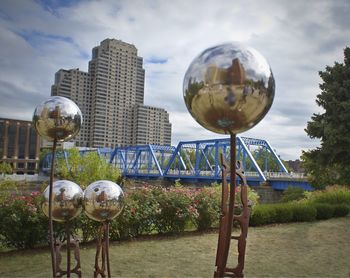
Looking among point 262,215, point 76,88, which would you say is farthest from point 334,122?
point 76,88

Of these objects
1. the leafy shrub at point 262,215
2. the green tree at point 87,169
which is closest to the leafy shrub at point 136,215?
the leafy shrub at point 262,215

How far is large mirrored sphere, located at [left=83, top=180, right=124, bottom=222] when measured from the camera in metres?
4.30

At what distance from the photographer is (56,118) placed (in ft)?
14.0

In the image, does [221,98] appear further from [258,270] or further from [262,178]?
[262,178]

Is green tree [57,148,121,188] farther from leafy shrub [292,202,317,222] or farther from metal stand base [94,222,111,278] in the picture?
metal stand base [94,222,111,278]

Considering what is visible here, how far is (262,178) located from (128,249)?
32.8 metres

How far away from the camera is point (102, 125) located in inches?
4227

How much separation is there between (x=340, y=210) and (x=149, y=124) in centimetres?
10216

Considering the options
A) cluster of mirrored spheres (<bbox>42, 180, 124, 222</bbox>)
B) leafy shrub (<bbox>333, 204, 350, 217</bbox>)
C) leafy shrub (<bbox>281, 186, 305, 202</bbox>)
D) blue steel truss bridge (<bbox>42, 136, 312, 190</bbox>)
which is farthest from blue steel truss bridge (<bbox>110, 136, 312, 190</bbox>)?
cluster of mirrored spheres (<bbox>42, 180, 124, 222</bbox>)

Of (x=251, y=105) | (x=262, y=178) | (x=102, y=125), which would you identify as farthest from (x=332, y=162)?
(x=102, y=125)

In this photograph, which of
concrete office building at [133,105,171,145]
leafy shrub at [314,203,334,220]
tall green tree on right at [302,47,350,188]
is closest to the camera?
leafy shrub at [314,203,334,220]

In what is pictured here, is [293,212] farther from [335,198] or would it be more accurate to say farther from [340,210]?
[335,198]

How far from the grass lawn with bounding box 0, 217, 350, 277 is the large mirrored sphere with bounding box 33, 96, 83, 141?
128 inches

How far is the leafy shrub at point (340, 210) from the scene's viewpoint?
15.3 metres
